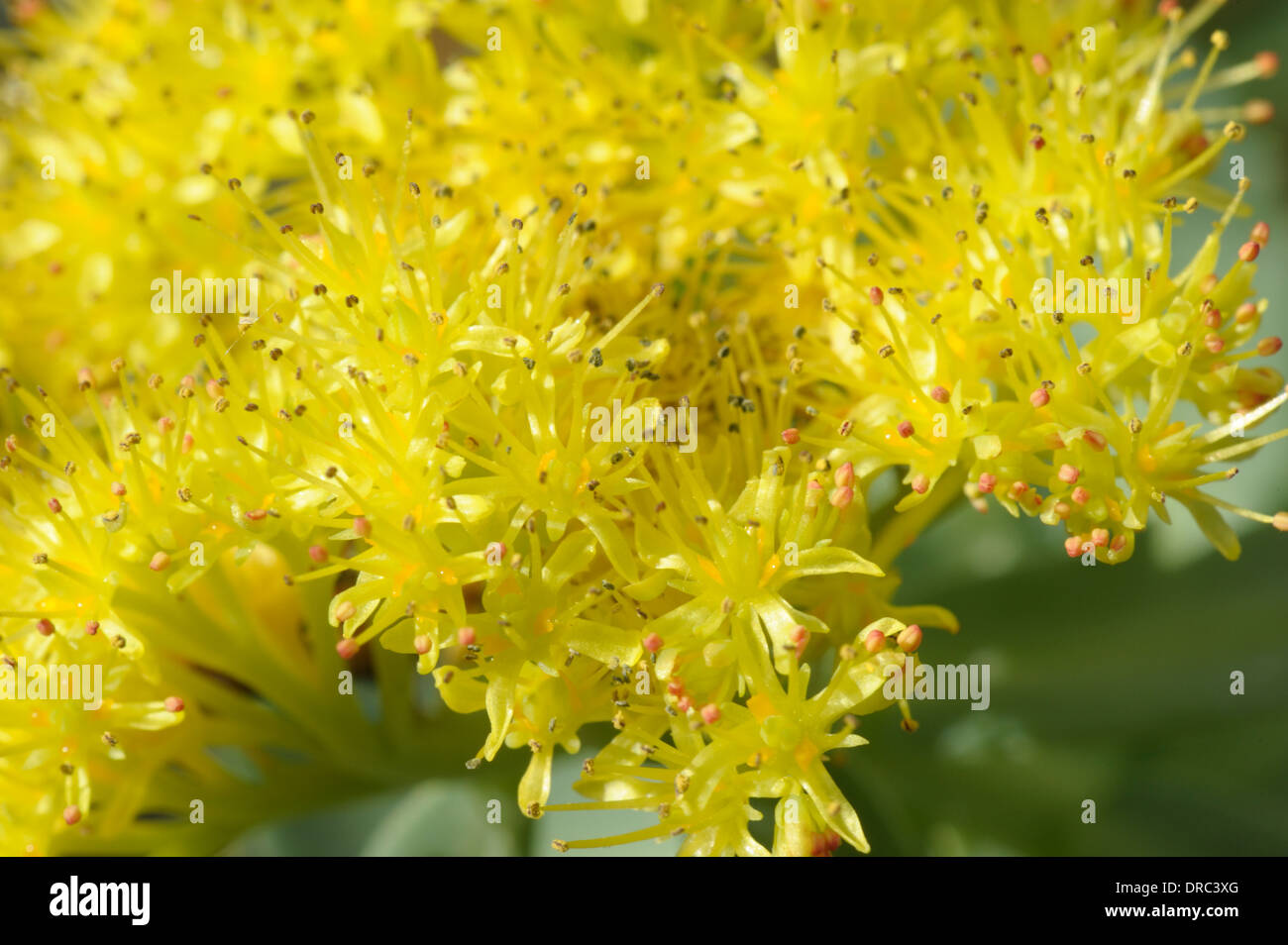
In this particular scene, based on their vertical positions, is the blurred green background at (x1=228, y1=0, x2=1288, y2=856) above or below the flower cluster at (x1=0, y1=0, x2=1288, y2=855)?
below

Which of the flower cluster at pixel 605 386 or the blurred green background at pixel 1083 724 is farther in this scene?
the blurred green background at pixel 1083 724

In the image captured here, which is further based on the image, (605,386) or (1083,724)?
(1083,724)

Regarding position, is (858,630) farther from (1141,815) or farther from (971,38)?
(971,38)

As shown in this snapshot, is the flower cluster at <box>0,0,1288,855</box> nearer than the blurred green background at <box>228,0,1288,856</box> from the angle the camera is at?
Yes

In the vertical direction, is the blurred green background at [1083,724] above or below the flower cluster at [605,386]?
below
